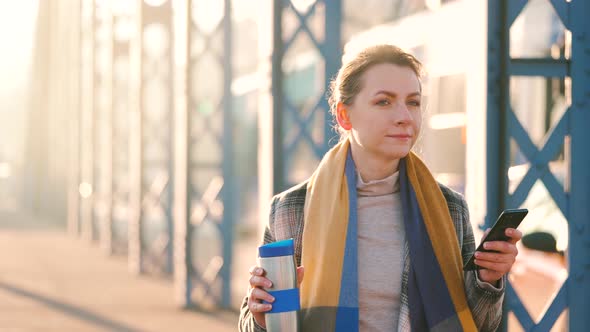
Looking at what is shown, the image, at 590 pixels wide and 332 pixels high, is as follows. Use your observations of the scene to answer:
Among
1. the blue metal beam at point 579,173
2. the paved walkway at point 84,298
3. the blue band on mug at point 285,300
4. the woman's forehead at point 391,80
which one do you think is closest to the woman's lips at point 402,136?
the woman's forehead at point 391,80

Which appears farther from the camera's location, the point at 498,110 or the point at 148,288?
the point at 148,288

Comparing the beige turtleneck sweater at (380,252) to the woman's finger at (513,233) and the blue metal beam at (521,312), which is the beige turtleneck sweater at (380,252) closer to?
the woman's finger at (513,233)

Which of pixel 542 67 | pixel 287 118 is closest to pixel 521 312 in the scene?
pixel 542 67

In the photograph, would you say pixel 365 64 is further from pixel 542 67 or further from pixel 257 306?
pixel 542 67

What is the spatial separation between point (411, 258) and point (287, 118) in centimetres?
489

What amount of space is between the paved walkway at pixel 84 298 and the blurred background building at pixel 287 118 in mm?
545

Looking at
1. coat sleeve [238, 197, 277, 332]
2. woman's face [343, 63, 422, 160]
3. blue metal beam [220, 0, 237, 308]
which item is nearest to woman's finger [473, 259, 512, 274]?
woman's face [343, 63, 422, 160]

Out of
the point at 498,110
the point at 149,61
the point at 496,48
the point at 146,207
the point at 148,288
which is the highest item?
the point at 149,61

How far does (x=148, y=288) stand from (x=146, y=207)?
6.84ft

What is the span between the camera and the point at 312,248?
305 centimetres

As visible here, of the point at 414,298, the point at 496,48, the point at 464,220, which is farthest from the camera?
the point at 496,48

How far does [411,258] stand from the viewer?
2939 millimetres

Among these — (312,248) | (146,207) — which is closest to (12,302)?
(146,207)

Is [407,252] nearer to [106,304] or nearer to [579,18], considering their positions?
[579,18]
